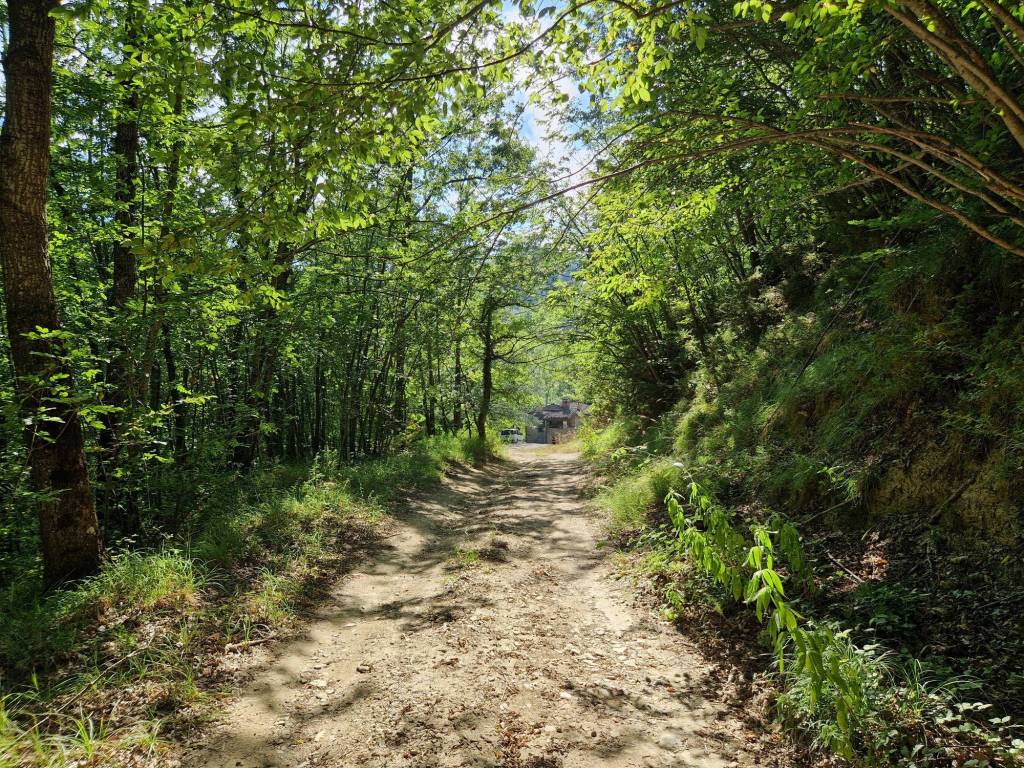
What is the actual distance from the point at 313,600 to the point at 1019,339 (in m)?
6.88

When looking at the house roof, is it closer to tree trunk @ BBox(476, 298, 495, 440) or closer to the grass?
tree trunk @ BBox(476, 298, 495, 440)

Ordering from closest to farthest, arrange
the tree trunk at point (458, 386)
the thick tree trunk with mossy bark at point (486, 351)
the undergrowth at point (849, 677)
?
the undergrowth at point (849, 677) < the tree trunk at point (458, 386) < the thick tree trunk with mossy bark at point (486, 351)

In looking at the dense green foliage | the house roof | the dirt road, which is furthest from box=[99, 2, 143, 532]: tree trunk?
the house roof

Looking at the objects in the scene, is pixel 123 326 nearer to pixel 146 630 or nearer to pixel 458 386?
pixel 146 630

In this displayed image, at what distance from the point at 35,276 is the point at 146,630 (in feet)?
10.5

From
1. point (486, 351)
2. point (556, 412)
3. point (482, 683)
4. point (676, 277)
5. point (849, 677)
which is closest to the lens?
point (849, 677)

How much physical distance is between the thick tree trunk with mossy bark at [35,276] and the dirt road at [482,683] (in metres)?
2.48

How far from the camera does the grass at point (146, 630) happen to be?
9.61 feet

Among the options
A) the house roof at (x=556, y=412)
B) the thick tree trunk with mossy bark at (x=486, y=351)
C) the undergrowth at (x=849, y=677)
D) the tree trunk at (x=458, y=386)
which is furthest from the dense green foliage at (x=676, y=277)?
the house roof at (x=556, y=412)

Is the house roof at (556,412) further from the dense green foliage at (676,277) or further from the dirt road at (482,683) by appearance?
the dirt road at (482,683)

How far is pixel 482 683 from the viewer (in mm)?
3607

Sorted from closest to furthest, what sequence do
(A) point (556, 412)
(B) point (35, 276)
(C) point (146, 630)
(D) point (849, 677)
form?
(D) point (849, 677) < (C) point (146, 630) < (B) point (35, 276) < (A) point (556, 412)

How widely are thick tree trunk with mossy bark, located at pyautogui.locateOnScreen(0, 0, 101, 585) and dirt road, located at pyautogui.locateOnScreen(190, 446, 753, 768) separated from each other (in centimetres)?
248

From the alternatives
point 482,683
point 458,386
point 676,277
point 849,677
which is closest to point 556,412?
point 458,386
